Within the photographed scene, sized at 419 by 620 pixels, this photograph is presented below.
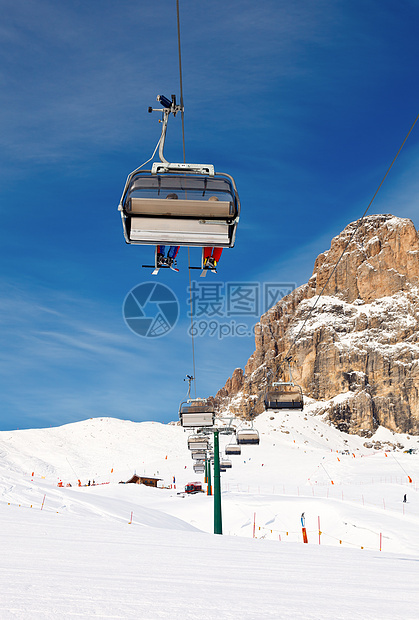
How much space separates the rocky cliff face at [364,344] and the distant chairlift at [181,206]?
137689 millimetres

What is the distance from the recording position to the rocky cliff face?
513 ft

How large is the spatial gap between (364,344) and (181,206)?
173 meters

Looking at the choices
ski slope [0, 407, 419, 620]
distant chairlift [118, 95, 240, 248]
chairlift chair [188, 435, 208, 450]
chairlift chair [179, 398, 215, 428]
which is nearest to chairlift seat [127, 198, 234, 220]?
distant chairlift [118, 95, 240, 248]

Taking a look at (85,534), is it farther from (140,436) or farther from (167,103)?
(140,436)

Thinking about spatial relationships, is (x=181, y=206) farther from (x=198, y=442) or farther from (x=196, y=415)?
(x=198, y=442)

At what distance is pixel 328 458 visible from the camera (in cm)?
6197

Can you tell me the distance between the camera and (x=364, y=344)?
554ft

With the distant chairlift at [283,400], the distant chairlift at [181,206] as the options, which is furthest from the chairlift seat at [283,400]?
Answer: the distant chairlift at [181,206]

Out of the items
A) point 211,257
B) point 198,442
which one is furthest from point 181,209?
point 198,442

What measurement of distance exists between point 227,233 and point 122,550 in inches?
229

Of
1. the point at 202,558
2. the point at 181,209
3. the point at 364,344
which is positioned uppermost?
the point at 364,344

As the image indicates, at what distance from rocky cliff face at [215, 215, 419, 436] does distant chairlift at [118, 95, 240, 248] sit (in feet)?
452

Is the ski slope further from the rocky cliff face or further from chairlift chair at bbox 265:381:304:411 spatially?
the rocky cliff face

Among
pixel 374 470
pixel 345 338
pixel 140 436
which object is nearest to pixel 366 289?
pixel 345 338
